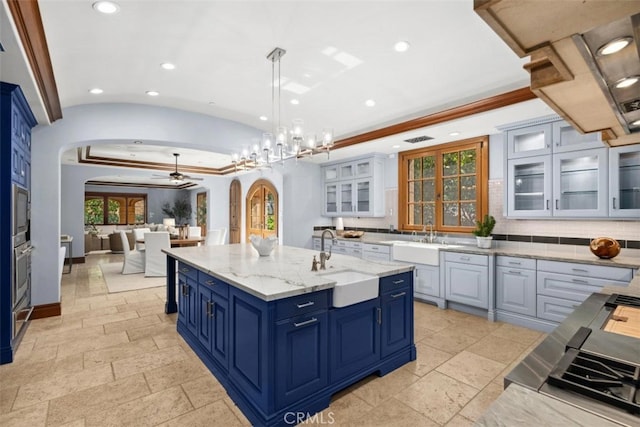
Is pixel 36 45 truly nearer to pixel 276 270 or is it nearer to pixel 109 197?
pixel 276 270

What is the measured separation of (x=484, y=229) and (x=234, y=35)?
12.4 ft

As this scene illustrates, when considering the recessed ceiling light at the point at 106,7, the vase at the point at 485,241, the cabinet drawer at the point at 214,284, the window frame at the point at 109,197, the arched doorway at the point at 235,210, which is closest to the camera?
the recessed ceiling light at the point at 106,7

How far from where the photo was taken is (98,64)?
3.04 metres

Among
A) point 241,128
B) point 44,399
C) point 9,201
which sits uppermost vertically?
point 241,128

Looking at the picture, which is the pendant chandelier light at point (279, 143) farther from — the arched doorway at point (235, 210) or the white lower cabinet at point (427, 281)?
the arched doorway at point (235, 210)

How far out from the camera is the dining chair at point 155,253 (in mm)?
6426

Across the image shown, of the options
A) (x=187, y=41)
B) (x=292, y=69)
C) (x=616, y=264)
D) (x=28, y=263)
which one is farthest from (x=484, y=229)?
(x=28, y=263)

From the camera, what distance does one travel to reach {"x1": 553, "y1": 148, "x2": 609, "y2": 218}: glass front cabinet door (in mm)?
3355

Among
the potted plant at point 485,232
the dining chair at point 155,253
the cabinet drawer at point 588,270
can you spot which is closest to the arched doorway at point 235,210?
the dining chair at point 155,253

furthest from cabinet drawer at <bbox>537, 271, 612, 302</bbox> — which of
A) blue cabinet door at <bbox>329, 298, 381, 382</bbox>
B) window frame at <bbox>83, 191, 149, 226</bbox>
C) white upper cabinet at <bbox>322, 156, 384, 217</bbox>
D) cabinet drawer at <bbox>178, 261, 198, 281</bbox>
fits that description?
window frame at <bbox>83, 191, 149, 226</bbox>

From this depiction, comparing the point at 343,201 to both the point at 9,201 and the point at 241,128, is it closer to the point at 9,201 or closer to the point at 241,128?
the point at 241,128

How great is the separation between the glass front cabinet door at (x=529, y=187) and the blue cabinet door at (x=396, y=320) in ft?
7.08

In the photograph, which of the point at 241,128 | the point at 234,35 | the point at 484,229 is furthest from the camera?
Result: the point at 241,128

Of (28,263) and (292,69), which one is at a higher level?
(292,69)
